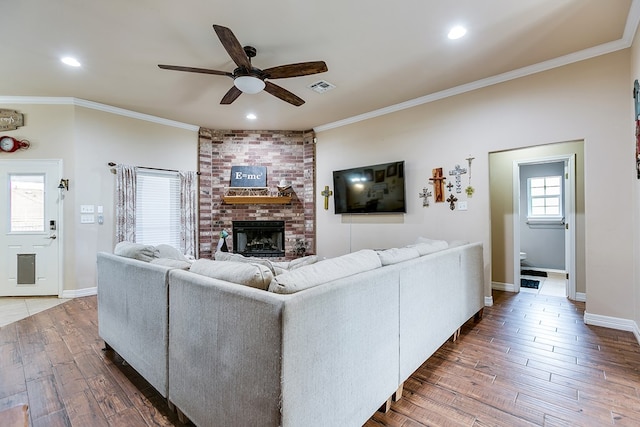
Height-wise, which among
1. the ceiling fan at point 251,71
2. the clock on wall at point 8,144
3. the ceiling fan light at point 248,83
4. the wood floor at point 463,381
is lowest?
the wood floor at point 463,381

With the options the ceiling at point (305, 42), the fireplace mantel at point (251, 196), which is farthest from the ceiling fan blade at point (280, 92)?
the fireplace mantel at point (251, 196)

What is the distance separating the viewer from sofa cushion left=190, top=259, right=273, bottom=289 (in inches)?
50.9

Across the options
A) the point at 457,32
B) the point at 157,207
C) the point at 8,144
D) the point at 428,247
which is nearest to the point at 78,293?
the point at 157,207

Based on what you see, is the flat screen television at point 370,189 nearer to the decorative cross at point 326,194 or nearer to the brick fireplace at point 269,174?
the decorative cross at point 326,194

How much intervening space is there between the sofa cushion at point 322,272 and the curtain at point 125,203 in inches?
159

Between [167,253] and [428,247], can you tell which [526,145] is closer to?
[428,247]

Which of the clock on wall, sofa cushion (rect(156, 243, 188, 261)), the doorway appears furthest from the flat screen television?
the clock on wall

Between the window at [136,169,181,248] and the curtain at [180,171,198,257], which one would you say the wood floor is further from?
the curtain at [180,171,198,257]

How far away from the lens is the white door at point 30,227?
13.0 feet

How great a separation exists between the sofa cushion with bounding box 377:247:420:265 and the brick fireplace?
3452 mm

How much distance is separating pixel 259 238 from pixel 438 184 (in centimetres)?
337

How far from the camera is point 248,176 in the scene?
214 inches

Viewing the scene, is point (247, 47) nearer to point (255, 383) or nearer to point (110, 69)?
point (110, 69)

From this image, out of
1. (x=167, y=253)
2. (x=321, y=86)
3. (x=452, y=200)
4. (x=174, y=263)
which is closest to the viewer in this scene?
(x=174, y=263)
